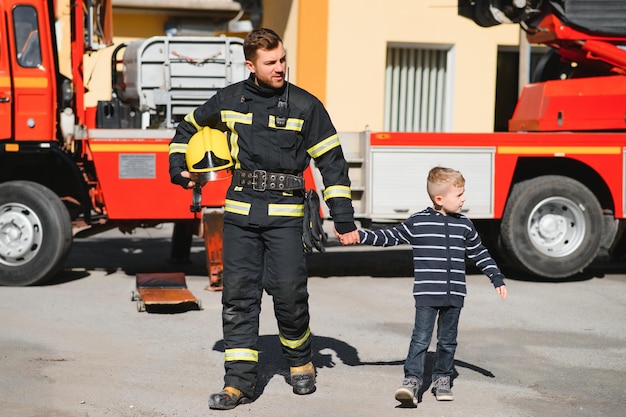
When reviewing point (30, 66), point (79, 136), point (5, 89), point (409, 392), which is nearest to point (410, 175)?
point (79, 136)

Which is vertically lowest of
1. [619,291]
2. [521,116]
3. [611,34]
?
[619,291]

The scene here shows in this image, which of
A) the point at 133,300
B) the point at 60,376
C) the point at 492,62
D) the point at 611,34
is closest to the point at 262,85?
the point at 60,376

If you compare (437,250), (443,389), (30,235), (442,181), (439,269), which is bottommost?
(443,389)

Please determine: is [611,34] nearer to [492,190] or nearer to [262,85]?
[492,190]

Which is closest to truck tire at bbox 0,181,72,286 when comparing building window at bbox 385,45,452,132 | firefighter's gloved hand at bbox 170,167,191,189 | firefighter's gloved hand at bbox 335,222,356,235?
firefighter's gloved hand at bbox 170,167,191,189

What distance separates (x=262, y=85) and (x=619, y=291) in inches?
226

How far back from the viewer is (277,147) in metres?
6.07

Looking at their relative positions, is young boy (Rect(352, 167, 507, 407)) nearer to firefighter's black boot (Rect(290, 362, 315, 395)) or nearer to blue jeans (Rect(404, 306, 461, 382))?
blue jeans (Rect(404, 306, 461, 382))

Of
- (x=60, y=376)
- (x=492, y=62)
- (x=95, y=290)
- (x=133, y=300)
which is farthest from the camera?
(x=492, y=62)

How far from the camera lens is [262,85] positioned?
20.0 ft

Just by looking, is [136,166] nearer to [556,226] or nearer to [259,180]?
[556,226]

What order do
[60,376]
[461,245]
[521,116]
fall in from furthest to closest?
[521,116]
[60,376]
[461,245]

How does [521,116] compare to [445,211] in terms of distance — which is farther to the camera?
[521,116]

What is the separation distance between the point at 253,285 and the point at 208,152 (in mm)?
815
